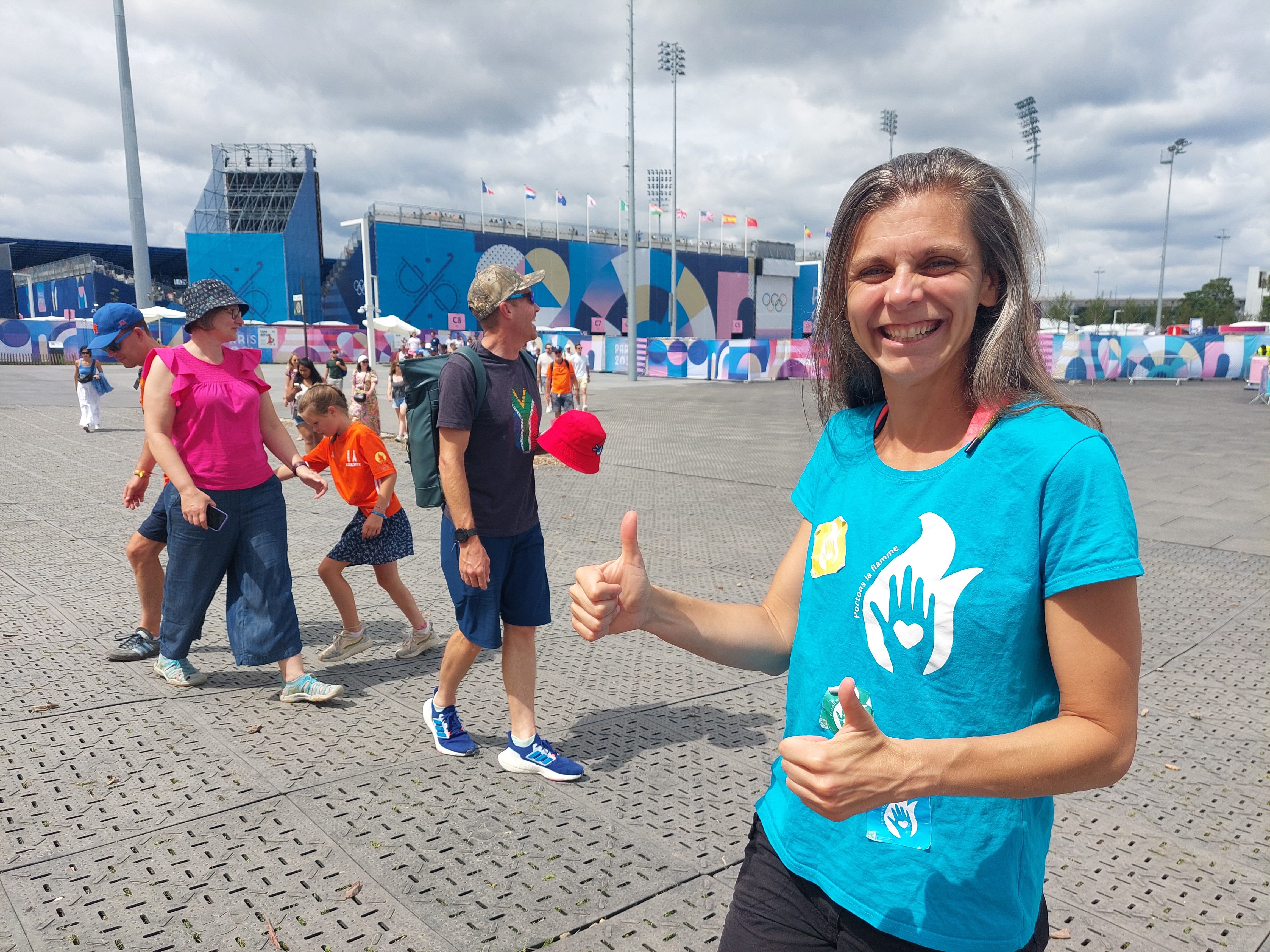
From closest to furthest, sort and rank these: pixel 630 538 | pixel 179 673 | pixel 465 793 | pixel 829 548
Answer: pixel 829 548 < pixel 630 538 < pixel 465 793 < pixel 179 673

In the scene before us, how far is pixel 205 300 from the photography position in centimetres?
411

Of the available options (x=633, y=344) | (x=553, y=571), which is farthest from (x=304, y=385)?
(x=633, y=344)

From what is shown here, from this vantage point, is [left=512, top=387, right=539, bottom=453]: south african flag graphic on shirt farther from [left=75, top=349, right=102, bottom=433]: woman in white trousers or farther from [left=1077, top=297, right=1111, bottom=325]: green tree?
[left=1077, top=297, right=1111, bottom=325]: green tree

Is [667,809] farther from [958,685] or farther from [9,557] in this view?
[9,557]

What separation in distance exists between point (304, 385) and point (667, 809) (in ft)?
37.0

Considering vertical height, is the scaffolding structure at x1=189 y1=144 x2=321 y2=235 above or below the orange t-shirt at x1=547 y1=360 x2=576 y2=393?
above

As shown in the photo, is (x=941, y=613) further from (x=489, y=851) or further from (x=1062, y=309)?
(x=1062, y=309)

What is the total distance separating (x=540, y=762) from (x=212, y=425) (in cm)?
221

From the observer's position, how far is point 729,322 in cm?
6034

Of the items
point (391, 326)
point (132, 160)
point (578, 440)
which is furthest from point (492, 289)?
point (391, 326)

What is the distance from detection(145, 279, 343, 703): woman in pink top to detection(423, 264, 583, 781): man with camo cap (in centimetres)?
102

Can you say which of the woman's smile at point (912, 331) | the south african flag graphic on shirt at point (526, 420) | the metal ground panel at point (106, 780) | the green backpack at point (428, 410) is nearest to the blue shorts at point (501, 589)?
the green backpack at point (428, 410)

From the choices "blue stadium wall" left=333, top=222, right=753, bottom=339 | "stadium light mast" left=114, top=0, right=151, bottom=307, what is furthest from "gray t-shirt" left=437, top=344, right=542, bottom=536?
"blue stadium wall" left=333, top=222, right=753, bottom=339

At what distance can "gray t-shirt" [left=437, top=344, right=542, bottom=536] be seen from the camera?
3.44 metres
